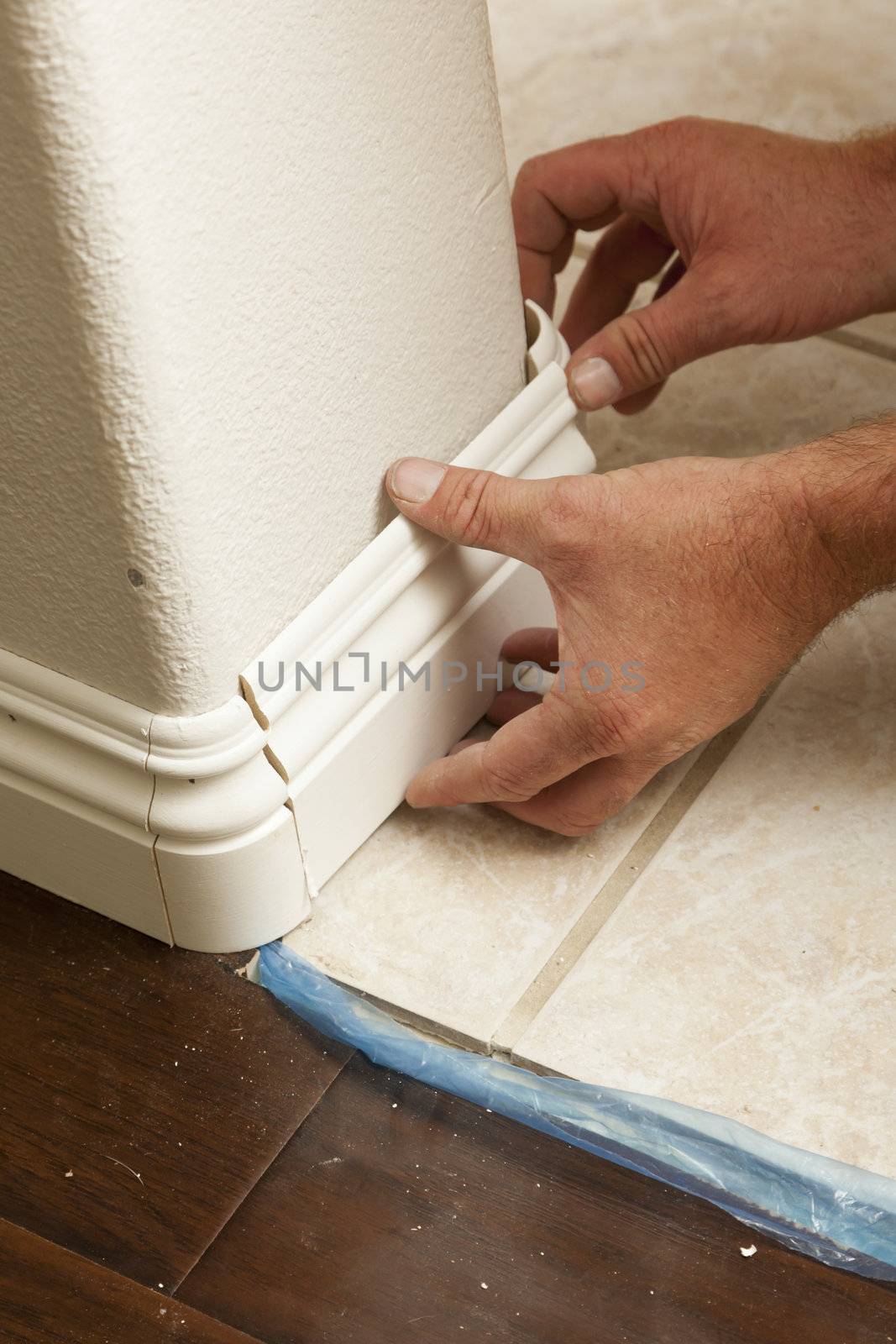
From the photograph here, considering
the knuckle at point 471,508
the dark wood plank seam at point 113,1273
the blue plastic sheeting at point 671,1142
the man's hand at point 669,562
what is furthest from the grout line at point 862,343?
the dark wood plank seam at point 113,1273

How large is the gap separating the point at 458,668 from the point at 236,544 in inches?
9.1

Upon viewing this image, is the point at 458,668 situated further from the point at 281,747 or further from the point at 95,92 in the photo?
the point at 95,92

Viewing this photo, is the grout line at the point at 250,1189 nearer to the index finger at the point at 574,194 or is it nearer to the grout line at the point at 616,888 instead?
the grout line at the point at 616,888

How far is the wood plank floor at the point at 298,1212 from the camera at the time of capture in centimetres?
64

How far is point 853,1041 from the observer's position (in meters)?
0.72

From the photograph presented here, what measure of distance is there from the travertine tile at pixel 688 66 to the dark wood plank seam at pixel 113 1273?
3.27 feet

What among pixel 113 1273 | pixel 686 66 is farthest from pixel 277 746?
pixel 686 66

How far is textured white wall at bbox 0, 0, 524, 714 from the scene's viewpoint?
0.51 m

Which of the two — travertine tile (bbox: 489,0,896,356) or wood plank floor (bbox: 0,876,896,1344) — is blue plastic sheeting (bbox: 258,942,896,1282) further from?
travertine tile (bbox: 489,0,896,356)

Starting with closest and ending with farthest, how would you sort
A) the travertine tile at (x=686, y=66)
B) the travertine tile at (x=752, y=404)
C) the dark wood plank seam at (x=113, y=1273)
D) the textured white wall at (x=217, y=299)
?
the textured white wall at (x=217, y=299) → the dark wood plank seam at (x=113, y=1273) → the travertine tile at (x=752, y=404) → the travertine tile at (x=686, y=66)

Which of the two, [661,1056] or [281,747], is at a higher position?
[281,747]

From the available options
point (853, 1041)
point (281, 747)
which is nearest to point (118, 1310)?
point (281, 747)

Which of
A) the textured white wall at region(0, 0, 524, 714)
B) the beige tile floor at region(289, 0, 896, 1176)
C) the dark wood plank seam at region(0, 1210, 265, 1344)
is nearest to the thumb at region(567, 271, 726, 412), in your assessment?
the textured white wall at region(0, 0, 524, 714)

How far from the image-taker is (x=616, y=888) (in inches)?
31.8
